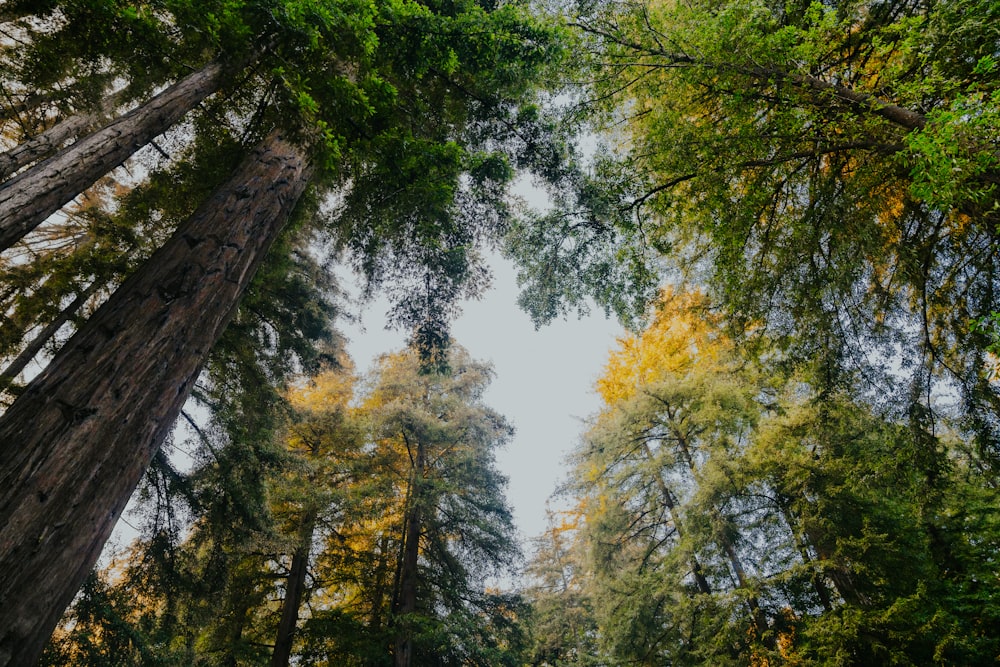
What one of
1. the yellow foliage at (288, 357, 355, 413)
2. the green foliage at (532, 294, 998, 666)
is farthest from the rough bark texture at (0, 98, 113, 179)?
the green foliage at (532, 294, 998, 666)

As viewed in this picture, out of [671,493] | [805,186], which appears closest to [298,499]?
[671,493]

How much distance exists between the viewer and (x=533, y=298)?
7223 millimetres

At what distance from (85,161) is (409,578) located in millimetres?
10022

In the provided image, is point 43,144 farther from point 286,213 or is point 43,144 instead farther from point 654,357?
point 654,357

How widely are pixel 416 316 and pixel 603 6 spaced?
5715 mm

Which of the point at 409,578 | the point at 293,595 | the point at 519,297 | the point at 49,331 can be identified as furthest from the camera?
the point at 409,578

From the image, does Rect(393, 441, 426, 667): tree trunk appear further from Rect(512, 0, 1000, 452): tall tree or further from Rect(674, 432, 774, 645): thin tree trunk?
Rect(674, 432, 774, 645): thin tree trunk

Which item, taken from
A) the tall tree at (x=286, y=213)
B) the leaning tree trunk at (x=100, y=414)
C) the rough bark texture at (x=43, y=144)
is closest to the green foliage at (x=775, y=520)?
the tall tree at (x=286, y=213)

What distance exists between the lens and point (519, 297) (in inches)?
289

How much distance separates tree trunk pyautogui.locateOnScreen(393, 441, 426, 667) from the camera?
8.33 metres

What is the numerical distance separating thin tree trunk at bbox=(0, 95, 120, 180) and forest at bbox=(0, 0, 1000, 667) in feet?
0.14

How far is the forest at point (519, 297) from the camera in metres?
2.65

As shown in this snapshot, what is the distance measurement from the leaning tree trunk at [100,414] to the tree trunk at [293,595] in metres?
7.44

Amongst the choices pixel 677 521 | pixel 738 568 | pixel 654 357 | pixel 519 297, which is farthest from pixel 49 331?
pixel 738 568
